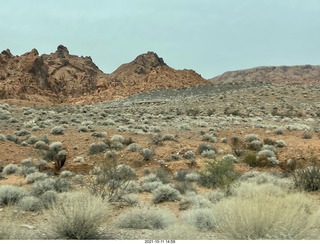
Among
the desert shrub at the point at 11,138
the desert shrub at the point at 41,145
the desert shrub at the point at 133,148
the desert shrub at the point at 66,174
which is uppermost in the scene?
the desert shrub at the point at 11,138

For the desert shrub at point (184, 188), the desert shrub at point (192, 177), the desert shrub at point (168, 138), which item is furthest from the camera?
the desert shrub at point (168, 138)

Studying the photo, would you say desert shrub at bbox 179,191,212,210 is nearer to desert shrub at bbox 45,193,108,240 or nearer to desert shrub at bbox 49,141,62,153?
desert shrub at bbox 45,193,108,240

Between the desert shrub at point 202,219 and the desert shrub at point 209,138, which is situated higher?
the desert shrub at point 209,138

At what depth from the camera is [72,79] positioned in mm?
117562

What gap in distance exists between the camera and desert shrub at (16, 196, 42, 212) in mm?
7637

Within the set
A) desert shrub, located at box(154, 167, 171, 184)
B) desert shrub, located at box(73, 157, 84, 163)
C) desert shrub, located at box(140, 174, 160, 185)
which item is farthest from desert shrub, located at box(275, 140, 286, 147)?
desert shrub, located at box(73, 157, 84, 163)

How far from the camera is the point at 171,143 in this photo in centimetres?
1853

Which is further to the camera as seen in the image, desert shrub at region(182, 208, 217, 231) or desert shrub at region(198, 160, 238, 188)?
desert shrub at region(198, 160, 238, 188)

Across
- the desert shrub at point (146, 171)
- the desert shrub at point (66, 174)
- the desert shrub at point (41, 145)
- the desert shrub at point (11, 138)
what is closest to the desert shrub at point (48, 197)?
the desert shrub at point (66, 174)

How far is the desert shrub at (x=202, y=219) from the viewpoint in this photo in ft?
20.3

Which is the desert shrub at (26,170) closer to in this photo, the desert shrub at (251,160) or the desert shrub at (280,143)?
the desert shrub at (251,160)

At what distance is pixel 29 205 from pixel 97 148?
9139 mm

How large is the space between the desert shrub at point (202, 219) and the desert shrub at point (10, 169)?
34.6ft

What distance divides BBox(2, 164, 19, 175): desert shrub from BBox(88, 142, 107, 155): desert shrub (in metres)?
3.89
